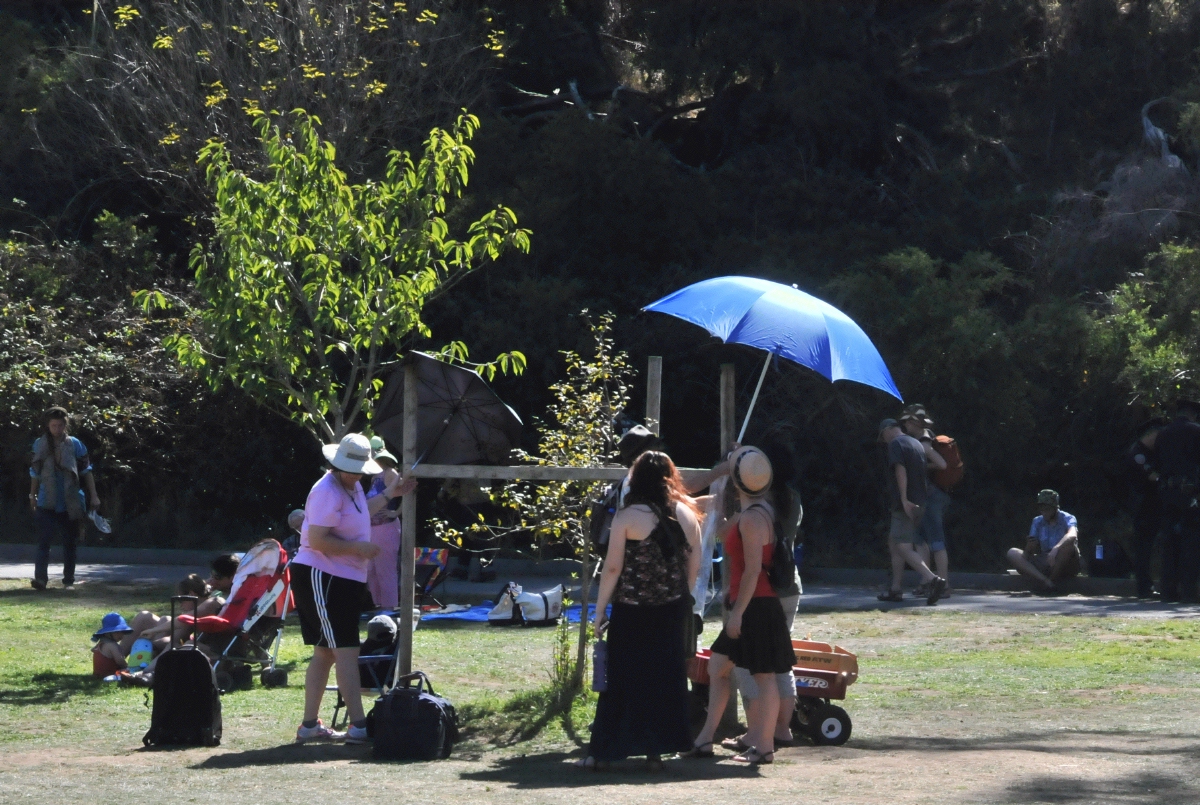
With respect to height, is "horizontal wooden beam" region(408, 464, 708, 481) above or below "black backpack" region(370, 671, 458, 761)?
above

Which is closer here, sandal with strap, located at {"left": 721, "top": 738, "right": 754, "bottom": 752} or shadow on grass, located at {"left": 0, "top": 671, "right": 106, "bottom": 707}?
sandal with strap, located at {"left": 721, "top": 738, "right": 754, "bottom": 752}

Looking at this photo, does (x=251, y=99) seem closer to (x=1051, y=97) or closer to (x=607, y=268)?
(x=607, y=268)

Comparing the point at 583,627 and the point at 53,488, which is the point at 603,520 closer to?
the point at 583,627

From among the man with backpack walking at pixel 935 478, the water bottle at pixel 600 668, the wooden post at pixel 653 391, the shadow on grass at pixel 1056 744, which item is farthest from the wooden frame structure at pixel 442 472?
the man with backpack walking at pixel 935 478

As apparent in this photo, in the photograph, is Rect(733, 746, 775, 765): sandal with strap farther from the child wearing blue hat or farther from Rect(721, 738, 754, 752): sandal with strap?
the child wearing blue hat

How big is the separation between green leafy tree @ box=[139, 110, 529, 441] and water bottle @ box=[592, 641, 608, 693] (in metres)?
3.95

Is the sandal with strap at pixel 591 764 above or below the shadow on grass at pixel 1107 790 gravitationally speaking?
below

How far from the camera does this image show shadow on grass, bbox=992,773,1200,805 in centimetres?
641

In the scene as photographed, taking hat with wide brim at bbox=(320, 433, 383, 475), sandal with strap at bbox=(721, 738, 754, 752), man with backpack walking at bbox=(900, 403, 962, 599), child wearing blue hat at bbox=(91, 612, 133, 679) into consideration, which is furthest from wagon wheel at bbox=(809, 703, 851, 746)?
man with backpack walking at bbox=(900, 403, 962, 599)

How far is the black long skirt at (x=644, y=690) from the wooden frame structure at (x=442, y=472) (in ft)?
3.26

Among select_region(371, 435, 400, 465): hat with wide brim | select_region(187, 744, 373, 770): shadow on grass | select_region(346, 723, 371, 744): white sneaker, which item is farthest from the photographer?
select_region(371, 435, 400, 465): hat with wide brim

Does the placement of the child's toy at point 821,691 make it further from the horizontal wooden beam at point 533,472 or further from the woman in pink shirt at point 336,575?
the woman in pink shirt at point 336,575

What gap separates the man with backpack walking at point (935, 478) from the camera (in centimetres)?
1519

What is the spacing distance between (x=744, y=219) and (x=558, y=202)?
3.04 metres
